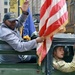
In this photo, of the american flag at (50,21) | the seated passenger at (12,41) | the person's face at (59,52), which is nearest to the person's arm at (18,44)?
the seated passenger at (12,41)

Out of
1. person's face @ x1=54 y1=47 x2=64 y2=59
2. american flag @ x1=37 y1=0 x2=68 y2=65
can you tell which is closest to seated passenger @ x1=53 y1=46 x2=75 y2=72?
person's face @ x1=54 y1=47 x2=64 y2=59

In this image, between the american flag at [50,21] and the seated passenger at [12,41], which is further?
the seated passenger at [12,41]

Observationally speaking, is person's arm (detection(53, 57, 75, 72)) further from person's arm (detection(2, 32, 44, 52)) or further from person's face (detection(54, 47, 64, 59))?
person's arm (detection(2, 32, 44, 52))

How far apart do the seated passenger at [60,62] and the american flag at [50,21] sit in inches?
8.0

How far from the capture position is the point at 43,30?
3.53 metres

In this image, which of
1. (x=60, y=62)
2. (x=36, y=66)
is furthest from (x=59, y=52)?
(x=36, y=66)

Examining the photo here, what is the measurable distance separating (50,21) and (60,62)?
1.76ft

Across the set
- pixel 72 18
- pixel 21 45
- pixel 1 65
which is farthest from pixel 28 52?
pixel 72 18

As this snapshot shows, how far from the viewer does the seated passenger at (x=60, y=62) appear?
360cm

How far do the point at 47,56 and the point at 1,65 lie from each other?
0.57m

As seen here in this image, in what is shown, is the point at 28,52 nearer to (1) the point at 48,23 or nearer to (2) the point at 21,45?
(2) the point at 21,45

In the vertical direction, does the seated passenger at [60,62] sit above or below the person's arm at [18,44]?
below

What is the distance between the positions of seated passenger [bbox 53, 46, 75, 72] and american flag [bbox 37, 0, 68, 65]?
20 centimetres

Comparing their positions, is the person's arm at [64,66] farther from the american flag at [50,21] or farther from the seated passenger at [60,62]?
the american flag at [50,21]
